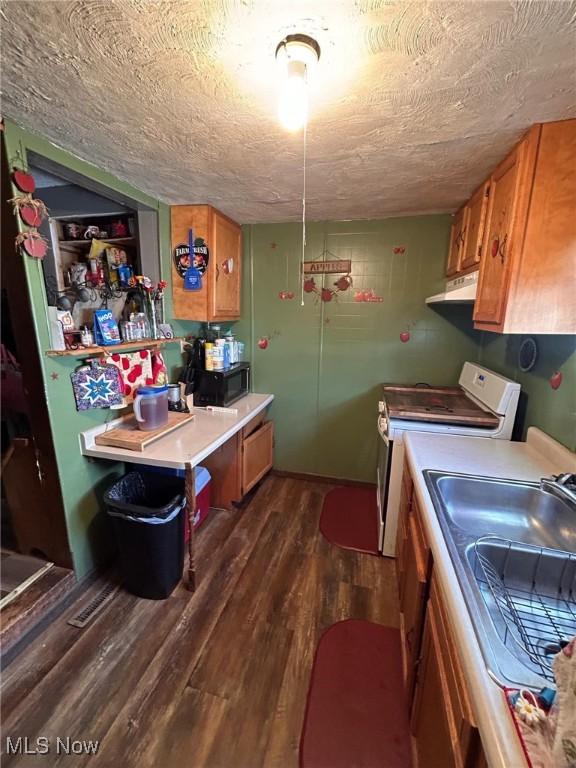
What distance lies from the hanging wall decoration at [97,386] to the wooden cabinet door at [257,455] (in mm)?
935

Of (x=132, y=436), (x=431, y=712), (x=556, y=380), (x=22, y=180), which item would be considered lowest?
(x=431, y=712)

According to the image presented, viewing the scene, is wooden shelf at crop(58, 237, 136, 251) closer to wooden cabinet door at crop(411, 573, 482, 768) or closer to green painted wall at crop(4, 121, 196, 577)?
green painted wall at crop(4, 121, 196, 577)

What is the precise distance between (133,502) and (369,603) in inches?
55.7

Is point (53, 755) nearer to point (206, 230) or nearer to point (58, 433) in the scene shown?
point (58, 433)

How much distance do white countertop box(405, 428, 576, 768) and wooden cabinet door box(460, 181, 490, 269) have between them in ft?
3.17

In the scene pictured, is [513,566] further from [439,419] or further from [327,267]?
[327,267]

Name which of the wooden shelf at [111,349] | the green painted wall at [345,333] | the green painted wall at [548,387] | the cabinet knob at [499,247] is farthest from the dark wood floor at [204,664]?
the cabinet knob at [499,247]

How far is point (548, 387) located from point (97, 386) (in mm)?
2253

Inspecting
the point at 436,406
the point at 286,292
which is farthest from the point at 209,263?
the point at 436,406

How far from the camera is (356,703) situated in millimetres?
1292

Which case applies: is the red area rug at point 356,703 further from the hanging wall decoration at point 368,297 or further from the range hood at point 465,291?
the hanging wall decoration at point 368,297

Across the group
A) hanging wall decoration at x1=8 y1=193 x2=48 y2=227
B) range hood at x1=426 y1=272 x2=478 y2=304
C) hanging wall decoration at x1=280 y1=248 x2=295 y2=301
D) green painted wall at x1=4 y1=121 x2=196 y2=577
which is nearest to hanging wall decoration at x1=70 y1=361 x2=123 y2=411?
green painted wall at x1=4 y1=121 x2=196 y2=577

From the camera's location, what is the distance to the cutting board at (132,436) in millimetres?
1698

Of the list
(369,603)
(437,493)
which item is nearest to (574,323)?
(437,493)
